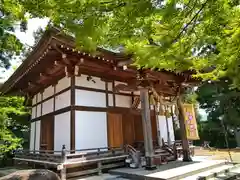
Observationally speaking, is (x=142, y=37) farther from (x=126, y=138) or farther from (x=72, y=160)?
(x=126, y=138)

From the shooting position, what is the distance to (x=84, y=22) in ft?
6.23

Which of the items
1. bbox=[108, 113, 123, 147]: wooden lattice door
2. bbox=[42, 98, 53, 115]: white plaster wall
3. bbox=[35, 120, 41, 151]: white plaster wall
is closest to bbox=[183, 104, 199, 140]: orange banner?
bbox=[108, 113, 123, 147]: wooden lattice door

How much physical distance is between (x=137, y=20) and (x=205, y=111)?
87.6 ft

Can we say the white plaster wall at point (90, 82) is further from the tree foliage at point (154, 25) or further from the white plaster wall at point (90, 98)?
the tree foliage at point (154, 25)

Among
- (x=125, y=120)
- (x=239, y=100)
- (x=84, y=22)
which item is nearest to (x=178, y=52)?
(x=84, y=22)

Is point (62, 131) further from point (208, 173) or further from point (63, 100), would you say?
point (208, 173)

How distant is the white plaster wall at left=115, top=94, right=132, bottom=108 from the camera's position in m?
9.38

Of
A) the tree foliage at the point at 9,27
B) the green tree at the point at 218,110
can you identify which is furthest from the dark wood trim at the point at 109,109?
the green tree at the point at 218,110

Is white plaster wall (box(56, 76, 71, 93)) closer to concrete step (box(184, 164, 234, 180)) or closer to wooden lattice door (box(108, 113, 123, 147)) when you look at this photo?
wooden lattice door (box(108, 113, 123, 147))

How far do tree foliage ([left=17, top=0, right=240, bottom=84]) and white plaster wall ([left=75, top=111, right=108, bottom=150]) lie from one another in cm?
555

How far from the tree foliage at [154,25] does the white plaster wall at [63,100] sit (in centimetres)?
592

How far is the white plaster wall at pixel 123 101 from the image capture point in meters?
9.38

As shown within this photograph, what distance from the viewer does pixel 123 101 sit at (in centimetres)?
966

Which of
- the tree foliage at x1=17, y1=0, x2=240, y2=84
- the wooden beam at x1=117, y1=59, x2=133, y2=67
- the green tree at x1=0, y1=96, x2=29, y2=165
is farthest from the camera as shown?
the wooden beam at x1=117, y1=59, x2=133, y2=67
